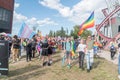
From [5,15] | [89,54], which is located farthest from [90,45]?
[5,15]

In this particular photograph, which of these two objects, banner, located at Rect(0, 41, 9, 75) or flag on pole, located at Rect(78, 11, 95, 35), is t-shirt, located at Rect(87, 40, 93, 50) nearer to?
flag on pole, located at Rect(78, 11, 95, 35)

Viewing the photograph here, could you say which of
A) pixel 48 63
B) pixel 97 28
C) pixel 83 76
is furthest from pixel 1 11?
pixel 83 76

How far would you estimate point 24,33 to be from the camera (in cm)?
1912

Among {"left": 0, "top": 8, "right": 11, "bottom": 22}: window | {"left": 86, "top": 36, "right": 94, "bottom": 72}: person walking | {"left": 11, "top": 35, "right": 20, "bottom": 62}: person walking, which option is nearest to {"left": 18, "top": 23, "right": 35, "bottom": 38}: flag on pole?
{"left": 11, "top": 35, "right": 20, "bottom": 62}: person walking

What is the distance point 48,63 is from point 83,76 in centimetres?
382

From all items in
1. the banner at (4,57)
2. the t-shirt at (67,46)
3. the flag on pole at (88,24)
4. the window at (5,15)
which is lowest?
the banner at (4,57)

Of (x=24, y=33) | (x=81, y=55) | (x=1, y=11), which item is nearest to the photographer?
(x=81, y=55)

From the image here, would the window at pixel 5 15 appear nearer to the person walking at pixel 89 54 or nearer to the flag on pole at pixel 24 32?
the flag on pole at pixel 24 32

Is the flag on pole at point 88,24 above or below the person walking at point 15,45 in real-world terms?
above

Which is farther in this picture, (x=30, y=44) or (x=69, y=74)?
(x=30, y=44)

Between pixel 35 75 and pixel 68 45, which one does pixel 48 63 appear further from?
pixel 35 75

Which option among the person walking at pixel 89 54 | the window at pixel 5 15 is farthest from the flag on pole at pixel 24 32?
the window at pixel 5 15

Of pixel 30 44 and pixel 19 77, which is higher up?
pixel 30 44

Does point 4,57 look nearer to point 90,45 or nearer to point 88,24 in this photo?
point 90,45
